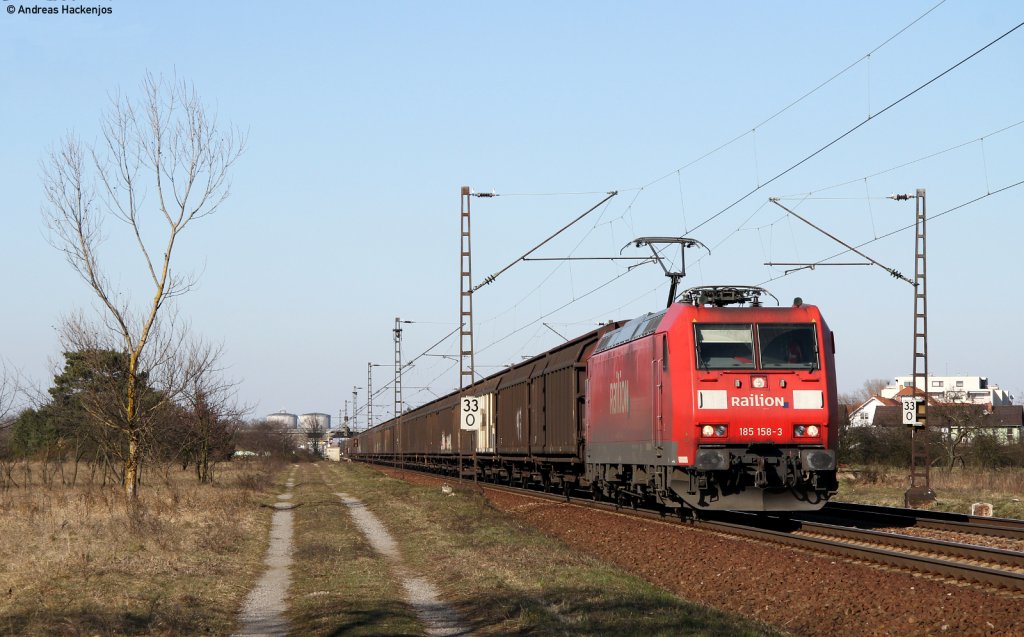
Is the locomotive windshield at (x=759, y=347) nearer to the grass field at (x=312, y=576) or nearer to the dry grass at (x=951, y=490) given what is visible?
the grass field at (x=312, y=576)

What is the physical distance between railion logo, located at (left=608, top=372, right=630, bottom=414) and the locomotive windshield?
3.23 m

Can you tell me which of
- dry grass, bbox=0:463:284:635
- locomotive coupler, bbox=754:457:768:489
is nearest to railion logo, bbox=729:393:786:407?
locomotive coupler, bbox=754:457:768:489

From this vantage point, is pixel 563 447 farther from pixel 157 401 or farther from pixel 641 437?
pixel 157 401

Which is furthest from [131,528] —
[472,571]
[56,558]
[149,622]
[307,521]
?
[149,622]

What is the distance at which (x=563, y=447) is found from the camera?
93.1 feet

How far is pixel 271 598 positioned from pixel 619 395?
35.4 ft

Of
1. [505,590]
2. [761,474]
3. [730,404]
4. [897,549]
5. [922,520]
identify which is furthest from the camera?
[922,520]

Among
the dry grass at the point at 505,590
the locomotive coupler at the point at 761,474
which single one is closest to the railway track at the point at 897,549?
the locomotive coupler at the point at 761,474

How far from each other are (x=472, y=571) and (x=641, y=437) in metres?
6.88

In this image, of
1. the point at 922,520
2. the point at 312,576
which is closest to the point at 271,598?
the point at 312,576

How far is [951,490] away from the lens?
32406mm

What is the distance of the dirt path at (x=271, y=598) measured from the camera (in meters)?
10.6

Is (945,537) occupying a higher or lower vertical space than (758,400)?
lower

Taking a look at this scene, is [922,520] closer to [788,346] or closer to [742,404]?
[788,346]
